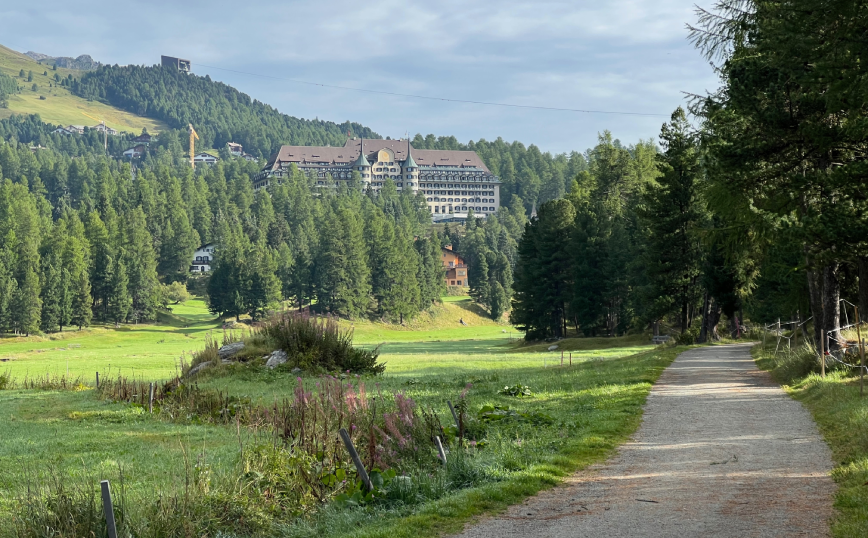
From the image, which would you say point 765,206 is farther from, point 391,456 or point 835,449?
point 391,456

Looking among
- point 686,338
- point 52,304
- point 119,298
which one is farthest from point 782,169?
point 119,298

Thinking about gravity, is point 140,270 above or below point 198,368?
above

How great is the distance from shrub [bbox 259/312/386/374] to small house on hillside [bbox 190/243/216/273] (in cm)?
14325

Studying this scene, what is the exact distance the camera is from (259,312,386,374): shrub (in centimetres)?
2927

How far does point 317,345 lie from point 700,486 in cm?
2117

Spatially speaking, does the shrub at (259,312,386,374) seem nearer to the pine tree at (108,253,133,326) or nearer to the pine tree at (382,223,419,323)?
the pine tree at (108,253,133,326)

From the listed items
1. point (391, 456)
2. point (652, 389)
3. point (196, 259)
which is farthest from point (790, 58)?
point (196, 259)

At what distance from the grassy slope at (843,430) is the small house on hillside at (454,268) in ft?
491

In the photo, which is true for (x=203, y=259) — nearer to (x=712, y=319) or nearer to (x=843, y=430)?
(x=712, y=319)

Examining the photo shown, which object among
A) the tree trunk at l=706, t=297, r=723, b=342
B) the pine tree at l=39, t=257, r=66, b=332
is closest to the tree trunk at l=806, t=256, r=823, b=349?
the tree trunk at l=706, t=297, r=723, b=342

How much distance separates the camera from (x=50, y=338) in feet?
325

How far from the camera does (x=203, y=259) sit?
172 metres

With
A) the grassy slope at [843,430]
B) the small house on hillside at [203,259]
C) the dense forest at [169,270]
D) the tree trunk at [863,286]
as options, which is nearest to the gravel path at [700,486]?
the grassy slope at [843,430]

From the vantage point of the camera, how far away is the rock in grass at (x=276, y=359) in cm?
2880
